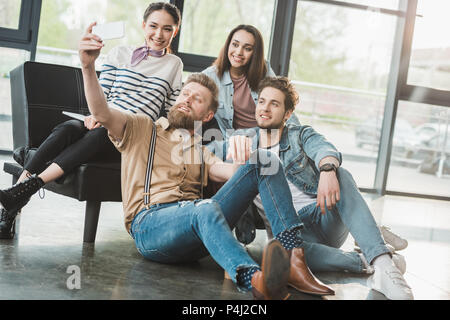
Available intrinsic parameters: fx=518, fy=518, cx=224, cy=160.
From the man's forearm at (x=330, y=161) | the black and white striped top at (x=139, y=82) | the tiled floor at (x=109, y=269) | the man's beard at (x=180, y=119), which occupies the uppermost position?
the black and white striped top at (x=139, y=82)

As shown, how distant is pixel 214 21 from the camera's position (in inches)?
199

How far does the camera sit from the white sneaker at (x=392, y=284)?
1.74 m

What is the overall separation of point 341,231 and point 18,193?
1264 millimetres

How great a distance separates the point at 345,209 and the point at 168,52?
3.83 ft

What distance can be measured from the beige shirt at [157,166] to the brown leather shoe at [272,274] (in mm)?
539

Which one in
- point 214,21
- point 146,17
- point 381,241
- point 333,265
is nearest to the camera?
point 381,241

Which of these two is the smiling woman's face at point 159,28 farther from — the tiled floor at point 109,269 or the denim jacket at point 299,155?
the tiled floor at point 109,269

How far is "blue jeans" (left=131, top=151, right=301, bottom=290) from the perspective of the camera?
1.55 meters

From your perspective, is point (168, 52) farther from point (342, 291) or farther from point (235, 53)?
point (342, 291)

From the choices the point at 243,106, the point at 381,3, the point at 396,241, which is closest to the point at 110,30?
the point at 243,106

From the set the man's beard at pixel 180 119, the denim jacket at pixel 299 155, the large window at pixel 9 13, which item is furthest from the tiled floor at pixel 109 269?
the large window at pixel 9 13

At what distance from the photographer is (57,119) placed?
2.42 m
